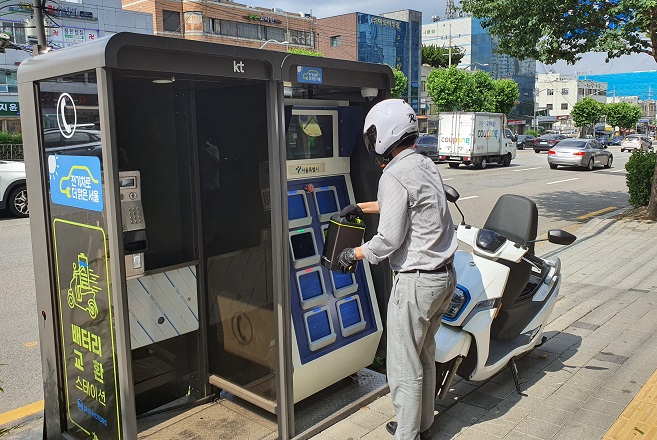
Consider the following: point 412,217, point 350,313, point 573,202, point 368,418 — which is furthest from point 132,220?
point 573,202

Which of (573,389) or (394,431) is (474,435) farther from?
(573,389)

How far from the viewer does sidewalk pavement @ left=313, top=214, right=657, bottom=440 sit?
3.37m

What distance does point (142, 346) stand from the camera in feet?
11.5

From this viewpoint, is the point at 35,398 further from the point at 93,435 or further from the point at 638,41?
the point at 638,41

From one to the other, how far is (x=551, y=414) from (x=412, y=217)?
1732mm

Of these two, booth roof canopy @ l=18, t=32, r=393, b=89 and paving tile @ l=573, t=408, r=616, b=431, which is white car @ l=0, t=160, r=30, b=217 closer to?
booth roof canopy @ l=18, t=32, r=393, b=89

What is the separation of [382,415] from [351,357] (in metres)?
0.41

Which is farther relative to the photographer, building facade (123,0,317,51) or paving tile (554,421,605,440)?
building facade (123,0,317,51)

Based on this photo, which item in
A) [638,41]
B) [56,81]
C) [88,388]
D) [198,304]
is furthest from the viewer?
[638,41]

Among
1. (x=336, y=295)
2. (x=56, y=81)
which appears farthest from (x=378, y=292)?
(x=56, y=81)

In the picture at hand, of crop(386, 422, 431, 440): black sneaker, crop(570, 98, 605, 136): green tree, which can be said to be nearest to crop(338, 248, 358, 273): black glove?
crop(386, 422, 431, 440): black sneaker

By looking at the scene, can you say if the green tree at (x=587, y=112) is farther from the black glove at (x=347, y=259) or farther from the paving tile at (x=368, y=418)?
the black glove at (x=347, y=259)

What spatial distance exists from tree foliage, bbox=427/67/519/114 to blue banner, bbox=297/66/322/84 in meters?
44.5

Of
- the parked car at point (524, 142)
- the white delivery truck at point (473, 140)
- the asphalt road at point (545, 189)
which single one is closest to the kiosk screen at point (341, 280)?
the asphalt road at point (545, 189)
